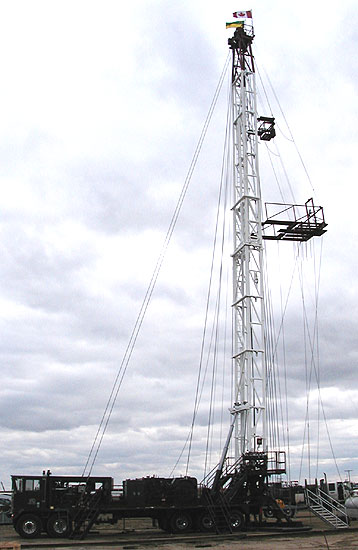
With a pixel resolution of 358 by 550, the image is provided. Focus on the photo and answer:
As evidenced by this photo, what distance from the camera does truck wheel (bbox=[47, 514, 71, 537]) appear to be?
85.1ft

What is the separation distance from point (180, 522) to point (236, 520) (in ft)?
8.78

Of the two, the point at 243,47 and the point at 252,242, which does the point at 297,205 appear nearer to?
the point at 252,242

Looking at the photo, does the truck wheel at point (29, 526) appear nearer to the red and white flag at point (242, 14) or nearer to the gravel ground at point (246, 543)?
the gravel ground at point (246, 543)

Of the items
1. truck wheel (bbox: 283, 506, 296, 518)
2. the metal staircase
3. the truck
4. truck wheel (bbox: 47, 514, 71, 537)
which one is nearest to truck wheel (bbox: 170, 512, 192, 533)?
the truck

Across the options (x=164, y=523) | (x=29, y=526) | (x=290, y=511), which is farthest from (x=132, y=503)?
(x=290, y=511)

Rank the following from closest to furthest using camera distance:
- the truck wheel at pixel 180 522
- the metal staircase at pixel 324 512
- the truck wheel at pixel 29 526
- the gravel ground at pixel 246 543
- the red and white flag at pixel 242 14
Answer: the gravel ground at pixel 246 543 < the truck wheel at pixel 29 526 < the truck wheel at pixel 180 522 < the metal staircase at pixel 324 512 < the red and white flag at pixel 242 14

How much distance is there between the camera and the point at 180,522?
27609mm

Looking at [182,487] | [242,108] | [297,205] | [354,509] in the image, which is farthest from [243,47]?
[354,509]

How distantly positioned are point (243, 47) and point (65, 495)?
2740 cm

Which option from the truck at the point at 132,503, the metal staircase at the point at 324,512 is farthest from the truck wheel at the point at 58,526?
the metal staircase at the point at 324,512

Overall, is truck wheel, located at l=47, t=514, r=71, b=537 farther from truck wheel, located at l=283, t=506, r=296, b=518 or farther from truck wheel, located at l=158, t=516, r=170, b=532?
truck wheel, located at l=283, t=506, r=296, b=518

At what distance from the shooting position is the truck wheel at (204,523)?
27.7 m

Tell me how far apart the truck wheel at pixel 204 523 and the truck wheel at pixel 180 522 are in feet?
1.51

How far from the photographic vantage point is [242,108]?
36.0 metres
